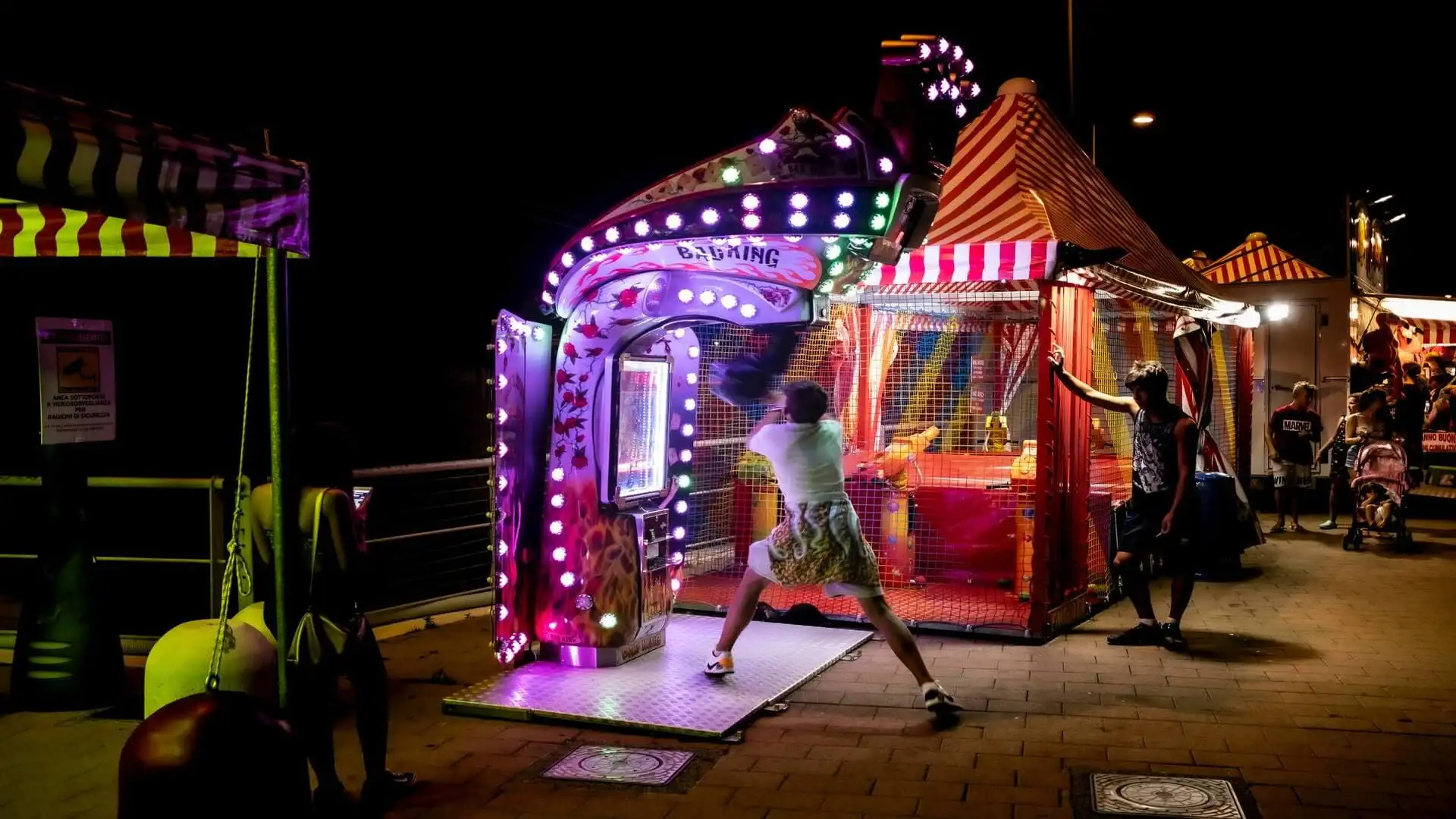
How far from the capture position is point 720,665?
22.0 ft

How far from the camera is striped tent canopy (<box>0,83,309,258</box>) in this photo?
3090 mm

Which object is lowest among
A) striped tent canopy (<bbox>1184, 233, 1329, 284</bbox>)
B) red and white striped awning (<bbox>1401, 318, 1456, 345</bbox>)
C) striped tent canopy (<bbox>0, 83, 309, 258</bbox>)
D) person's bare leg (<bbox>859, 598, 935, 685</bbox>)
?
person's bare leg (<bbox>859, 598, 935, 685</bbox>)

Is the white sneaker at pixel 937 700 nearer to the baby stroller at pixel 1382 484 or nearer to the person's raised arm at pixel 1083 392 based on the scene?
the person's raised arm at pixel 1083 392

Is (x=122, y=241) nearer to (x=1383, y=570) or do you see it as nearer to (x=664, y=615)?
(x=664, y=615)

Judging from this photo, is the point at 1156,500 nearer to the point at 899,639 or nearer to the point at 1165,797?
the point at 899,639

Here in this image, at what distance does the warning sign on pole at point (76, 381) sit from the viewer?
5945 millimetres

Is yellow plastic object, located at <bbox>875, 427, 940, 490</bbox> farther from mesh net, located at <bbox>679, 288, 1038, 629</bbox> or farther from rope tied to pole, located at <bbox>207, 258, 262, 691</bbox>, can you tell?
rope tied to pole, located at <bbox>207, 258, 262, 691</bbox>

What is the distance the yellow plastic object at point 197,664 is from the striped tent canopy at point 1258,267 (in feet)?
50.9

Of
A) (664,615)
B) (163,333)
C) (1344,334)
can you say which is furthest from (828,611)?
(1344,334)

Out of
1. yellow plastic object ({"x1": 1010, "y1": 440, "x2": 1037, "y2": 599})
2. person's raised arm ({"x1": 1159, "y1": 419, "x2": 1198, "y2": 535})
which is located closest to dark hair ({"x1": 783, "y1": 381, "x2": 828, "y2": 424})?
person's raised arm ({"x1": 1159, "y1": 419, "x2": 1198, "y2": 535})

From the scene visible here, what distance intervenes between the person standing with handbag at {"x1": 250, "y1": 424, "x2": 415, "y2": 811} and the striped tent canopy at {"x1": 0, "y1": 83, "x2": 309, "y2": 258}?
1073 mm

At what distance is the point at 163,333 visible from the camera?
939 centimetres

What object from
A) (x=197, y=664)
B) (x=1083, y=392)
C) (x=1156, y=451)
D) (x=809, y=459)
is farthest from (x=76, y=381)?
(x=1156, y=451)

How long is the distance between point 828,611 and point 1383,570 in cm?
621
